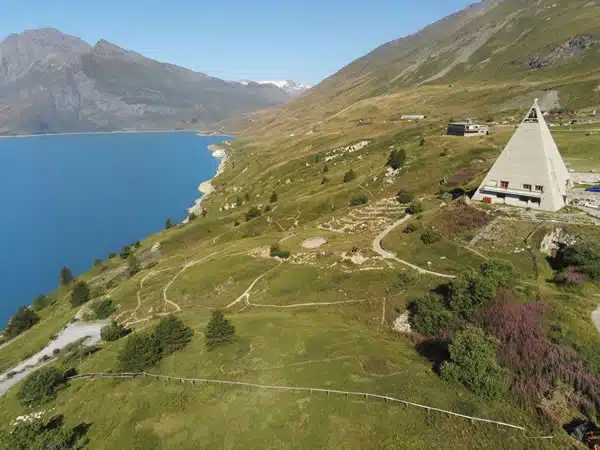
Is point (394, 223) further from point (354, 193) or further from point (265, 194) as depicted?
point (265, 194)

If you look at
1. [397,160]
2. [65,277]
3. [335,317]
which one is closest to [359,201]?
[397,160]

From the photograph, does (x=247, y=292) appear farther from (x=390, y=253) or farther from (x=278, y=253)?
(x=390, y=253)

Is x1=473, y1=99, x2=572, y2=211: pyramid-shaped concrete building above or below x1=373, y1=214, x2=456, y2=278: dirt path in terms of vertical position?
above

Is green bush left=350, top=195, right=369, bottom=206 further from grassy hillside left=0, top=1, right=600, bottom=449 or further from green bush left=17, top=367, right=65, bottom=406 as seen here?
green bush left=17, top=367, right=65, bottom=406

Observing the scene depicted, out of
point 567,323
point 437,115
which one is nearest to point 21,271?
point 567,323

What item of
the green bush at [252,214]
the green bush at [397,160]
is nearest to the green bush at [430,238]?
the green bush at [397,160]

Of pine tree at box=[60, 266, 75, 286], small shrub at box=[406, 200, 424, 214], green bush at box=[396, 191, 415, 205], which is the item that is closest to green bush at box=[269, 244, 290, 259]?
small shrub at box=[406, 200, 424, 214]

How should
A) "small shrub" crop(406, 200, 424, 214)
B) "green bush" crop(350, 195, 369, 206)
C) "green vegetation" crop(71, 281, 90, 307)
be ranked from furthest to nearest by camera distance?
"green bush" crop(350, 195, 369, 206), "green vegetation" crop(71, 281, 90, 307), "small shrub" crop(406, 200, 424, 214)
